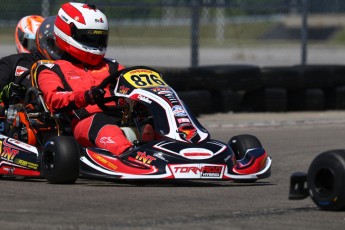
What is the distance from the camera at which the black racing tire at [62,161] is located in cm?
729

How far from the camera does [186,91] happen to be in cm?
1332

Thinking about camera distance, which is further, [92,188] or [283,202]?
[92,188]

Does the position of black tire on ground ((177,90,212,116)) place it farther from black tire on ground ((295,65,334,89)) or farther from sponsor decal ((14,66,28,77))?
sponsor decal ((14,66,28,77))

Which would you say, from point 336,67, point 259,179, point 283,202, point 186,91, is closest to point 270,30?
point 336,67

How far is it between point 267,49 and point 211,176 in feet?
57.3

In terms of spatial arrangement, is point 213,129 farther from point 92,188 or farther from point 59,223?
point 59,223

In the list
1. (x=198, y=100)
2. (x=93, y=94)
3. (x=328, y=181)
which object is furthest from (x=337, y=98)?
(x=328, y=181)

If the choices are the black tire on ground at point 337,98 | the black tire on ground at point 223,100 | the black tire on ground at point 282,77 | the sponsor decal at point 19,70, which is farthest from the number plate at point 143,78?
the black tire on ground at point 337,98

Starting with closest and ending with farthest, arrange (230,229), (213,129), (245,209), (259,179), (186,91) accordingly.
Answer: (230,229), (245,209), (259,179), (213,129), (186,91)

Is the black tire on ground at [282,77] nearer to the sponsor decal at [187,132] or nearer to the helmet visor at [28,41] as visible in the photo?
the helmet visor at [28,41]

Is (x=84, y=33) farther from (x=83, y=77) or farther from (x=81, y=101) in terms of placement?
(x=81, y=101)

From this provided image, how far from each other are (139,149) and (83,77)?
46.5 inches

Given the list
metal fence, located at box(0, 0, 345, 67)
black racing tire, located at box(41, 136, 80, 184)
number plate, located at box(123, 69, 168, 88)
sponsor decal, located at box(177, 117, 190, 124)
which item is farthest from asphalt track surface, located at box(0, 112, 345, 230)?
metal fence, located at box(0, 0, 345, 67)

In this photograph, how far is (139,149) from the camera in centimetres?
736
